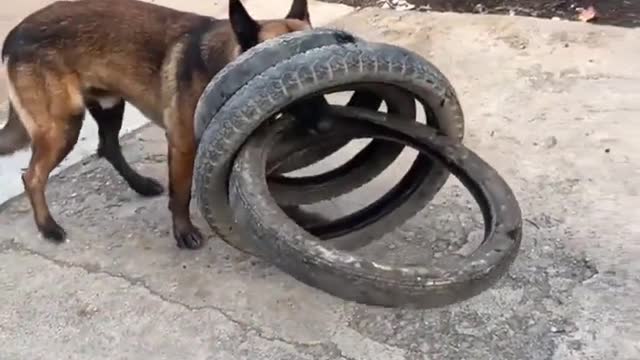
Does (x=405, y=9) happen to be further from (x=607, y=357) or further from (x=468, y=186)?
(x=607, y=357)

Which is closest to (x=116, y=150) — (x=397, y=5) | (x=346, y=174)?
(x=346, y=174)

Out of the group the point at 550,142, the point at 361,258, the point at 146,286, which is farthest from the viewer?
the point at 550,142

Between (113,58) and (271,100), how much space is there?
1076mm

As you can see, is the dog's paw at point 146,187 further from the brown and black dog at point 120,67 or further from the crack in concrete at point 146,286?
the crack in concrete at point 146,286

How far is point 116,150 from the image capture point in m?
4.85

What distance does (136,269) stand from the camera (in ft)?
14.1

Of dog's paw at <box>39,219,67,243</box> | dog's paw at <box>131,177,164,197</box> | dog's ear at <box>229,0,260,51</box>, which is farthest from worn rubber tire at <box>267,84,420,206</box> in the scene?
dog's paw at <box>39,219,67,243</box>

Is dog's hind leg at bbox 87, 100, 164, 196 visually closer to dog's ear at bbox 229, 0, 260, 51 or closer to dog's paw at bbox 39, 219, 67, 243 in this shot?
dog's paw at bbox 39, 219, 67, 243

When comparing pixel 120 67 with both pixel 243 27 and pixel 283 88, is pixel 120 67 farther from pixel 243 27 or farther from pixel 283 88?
pixel 283 88

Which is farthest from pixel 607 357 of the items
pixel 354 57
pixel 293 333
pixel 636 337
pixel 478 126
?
pixel 478 126

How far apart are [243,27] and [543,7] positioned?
3.73m

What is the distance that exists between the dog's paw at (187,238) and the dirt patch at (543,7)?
10.6ft

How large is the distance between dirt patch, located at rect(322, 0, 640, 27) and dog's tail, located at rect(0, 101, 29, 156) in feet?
10.4

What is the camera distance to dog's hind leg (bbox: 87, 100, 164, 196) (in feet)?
15.8
